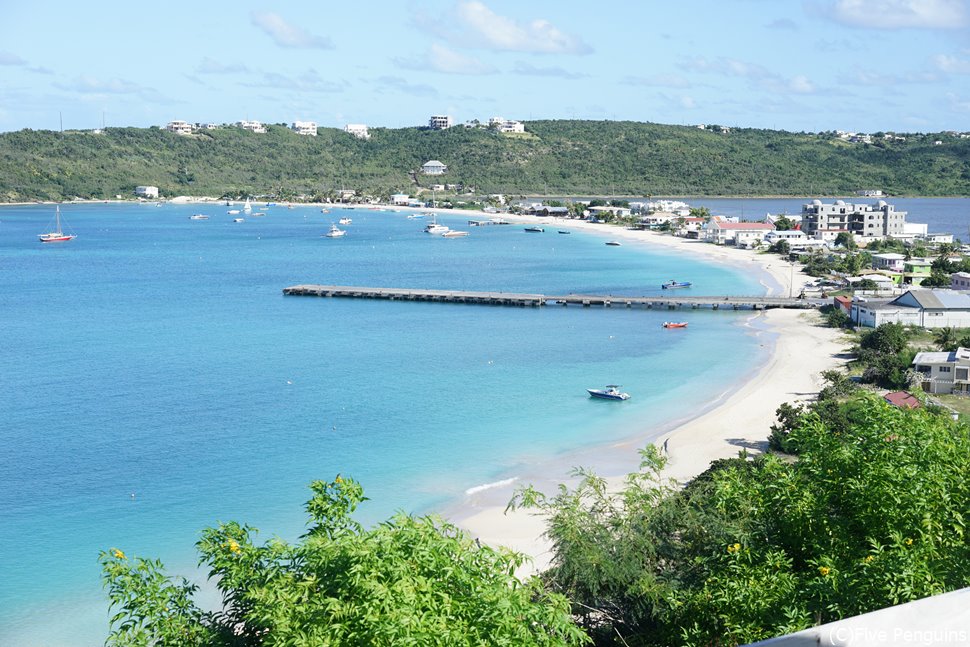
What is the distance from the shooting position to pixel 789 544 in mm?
11125

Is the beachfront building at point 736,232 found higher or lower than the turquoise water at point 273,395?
higher

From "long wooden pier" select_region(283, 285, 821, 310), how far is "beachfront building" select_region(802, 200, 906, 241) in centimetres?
3590

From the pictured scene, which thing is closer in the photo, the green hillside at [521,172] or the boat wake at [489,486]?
the boat wake at [489,486]

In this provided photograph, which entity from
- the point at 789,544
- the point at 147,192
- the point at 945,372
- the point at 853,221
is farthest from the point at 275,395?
the point at 147,192

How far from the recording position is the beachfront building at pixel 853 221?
95000mm

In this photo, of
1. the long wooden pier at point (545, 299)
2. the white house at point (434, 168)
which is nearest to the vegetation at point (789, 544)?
the long wooden pier at point (545, 299)

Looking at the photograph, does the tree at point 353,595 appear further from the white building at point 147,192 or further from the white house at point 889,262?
the white building at point 147,192

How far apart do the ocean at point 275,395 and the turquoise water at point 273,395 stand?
11 centimetres

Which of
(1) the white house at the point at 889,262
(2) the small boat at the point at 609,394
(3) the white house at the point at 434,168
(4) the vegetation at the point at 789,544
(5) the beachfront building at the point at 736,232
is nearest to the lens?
(4) the vegetation at the point at 789,544

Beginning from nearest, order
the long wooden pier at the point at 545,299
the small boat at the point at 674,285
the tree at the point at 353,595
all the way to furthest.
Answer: the tree at the point at 353,595, the long wooden pier at the point at 545,299, the small boat at the point at 674,285

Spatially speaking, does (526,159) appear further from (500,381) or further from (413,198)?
(500,381)

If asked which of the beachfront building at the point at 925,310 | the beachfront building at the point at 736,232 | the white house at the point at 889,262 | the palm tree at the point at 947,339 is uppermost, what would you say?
the beachfront building at the point at 736,232

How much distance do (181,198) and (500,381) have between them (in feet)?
497

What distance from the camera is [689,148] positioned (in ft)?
648
